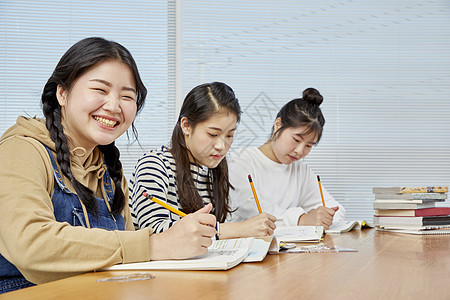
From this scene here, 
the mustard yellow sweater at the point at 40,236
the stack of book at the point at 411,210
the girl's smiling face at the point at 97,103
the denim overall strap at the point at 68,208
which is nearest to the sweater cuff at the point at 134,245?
the mustard yellow sweater at the point at 40,236

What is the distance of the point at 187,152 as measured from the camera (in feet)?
5.90

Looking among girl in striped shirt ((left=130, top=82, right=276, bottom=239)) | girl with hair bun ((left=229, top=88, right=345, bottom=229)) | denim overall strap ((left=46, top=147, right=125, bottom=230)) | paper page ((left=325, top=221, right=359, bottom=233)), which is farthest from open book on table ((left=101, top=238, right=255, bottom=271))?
girl with hair bun ((left=229, top=88, right=345, bottom=229))

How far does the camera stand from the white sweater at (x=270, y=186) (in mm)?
2201

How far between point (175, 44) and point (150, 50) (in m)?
0.18

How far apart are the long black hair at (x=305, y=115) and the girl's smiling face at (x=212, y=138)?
0.62m

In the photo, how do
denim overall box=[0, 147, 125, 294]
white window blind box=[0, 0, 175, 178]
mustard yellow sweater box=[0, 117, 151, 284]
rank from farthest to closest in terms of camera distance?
white window blind box=[0, 0, 175, 178] < denim overall box=[0, 147, 125, 294] < mustard yellow sweater box=[0, 117, 151, 284]

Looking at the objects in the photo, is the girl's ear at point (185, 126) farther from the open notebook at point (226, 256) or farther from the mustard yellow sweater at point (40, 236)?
the mustard yellow sweater at point (40, 236)

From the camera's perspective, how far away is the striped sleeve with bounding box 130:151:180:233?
1.44 meters

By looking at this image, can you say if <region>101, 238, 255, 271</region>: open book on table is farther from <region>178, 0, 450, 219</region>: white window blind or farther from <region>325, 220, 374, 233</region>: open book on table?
<region>178, 0, 450, 219</region>: white window blind

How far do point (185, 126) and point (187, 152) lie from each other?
10 cm

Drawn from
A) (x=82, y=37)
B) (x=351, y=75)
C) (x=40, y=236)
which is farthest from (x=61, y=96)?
(x=351, y=75)

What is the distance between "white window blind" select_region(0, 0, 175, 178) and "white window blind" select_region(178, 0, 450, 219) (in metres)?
0.28

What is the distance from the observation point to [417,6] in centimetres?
352

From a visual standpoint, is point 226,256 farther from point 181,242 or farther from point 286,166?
point 286,166
